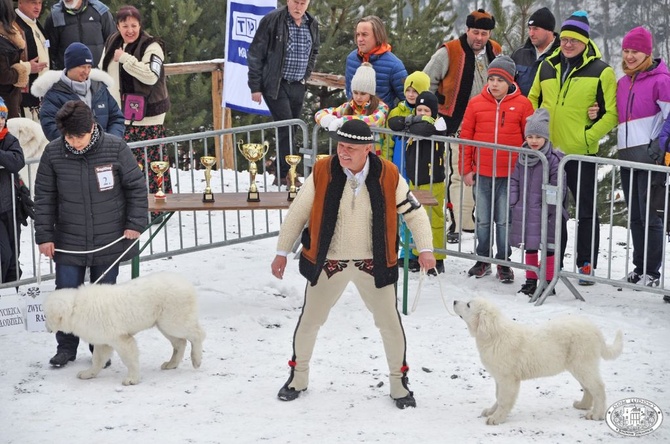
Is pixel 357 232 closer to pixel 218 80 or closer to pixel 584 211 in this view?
pixel 584 211

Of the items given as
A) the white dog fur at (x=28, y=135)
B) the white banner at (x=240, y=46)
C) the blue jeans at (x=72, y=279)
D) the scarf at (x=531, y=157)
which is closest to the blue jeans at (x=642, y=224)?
the scarf at (x=531, y=157)

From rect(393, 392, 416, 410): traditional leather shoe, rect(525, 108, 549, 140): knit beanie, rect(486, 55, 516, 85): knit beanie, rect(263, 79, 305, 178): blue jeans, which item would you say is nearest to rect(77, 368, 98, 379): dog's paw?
rect(393, 392, 416, 410): traditional leather shoe

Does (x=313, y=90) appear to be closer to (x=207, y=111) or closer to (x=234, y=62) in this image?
(x=207, y=111)

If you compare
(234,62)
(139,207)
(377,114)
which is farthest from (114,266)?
(234,62)

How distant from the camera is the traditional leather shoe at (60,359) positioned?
7.29 meters

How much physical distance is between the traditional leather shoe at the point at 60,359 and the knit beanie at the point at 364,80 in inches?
139

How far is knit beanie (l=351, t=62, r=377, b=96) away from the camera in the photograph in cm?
933

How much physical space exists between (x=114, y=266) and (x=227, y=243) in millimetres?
2386

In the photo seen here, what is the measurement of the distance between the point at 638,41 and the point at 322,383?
12.7 feet

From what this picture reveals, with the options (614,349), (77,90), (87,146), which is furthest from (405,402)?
(77,90)

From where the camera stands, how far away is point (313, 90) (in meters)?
17.1

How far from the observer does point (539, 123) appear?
342 inches

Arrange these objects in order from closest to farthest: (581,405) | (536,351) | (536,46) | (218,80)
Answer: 1. (536,351)
2. (581,405)
3. (536,46)
4. (218,80)
